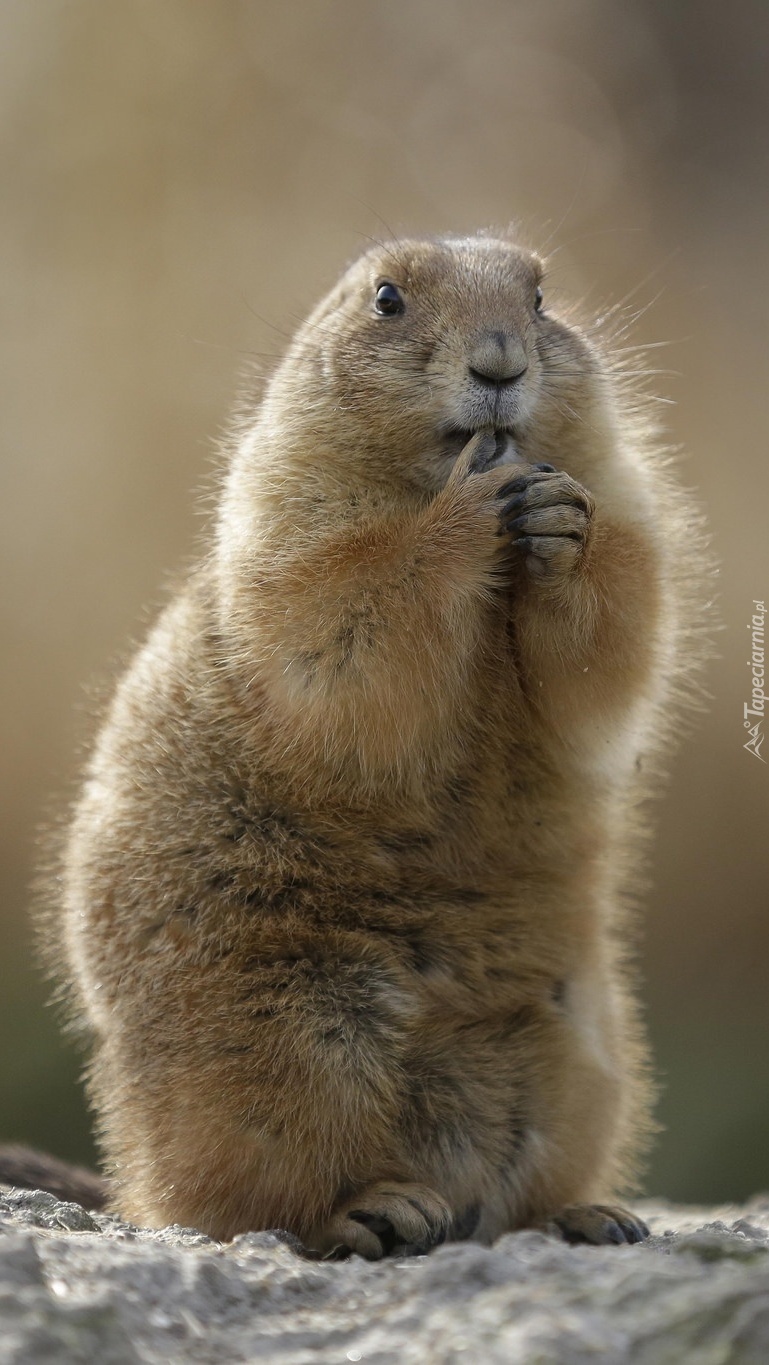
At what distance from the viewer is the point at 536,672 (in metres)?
4.29

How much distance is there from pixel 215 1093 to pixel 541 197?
9090mm

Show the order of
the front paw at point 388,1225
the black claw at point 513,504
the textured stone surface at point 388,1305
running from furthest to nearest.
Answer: the black claw at point 513,504 → the front paw at point 388,1225 → the textured stone surface at point 388,1305

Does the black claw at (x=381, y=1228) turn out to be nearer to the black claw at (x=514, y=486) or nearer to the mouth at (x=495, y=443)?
the black claw at (x=514, y=486)

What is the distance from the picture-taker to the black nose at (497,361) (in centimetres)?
404

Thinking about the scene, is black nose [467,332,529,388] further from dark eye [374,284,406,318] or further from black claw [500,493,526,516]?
dark eye [374,284,406,318]

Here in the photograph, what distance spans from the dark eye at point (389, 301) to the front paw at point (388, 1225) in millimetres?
2578

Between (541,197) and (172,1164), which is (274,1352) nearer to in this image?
(172,1164)

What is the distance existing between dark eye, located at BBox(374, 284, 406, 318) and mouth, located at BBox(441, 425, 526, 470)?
54cm

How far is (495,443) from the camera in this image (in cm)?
419

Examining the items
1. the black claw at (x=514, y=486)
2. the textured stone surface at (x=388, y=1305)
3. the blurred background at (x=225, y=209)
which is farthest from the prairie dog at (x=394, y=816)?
the blurred background at (x=225, y=209)

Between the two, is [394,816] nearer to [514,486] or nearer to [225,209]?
[514,486]

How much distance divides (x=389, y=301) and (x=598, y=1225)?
2.79m

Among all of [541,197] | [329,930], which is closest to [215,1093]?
[329,930]

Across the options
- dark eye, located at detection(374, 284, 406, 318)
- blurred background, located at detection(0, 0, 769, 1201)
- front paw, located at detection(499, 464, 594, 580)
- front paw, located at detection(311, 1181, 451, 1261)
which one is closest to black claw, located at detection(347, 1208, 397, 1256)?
front paw, located at detection(311, 1181, 451, 1261)
